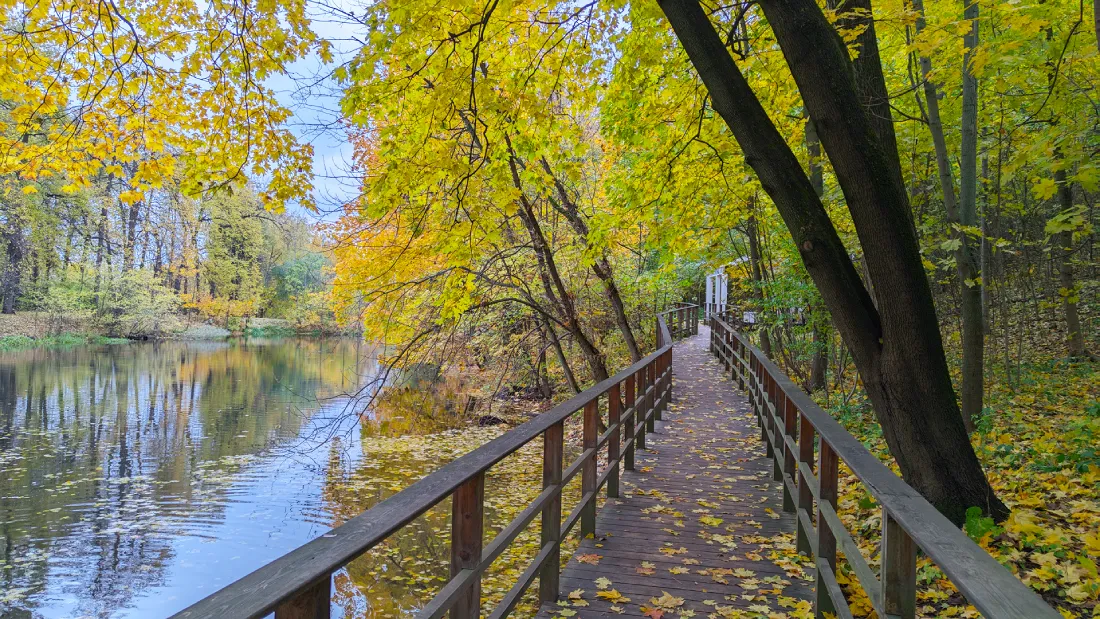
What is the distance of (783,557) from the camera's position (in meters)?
4.59

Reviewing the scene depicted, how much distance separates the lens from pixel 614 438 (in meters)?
5.73

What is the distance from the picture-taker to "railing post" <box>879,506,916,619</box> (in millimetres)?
2105

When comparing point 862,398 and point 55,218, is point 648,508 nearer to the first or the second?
point 862,398

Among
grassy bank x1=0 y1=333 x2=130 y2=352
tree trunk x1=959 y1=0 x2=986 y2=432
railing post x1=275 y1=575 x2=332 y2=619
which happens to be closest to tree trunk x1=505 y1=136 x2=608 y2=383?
tree trunk x1=959 y1=0 x2=986 y2=432

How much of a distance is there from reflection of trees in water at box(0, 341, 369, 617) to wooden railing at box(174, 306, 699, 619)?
204 inches

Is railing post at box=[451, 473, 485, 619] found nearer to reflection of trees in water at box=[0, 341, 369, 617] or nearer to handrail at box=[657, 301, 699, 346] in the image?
reflection of trees in water at box=[0, 341, 369, 617]

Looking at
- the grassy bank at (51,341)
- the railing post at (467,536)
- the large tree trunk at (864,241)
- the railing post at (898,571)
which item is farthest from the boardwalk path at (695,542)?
the grassy bank at (51,341)

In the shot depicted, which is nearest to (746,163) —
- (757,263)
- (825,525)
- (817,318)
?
(825,525)

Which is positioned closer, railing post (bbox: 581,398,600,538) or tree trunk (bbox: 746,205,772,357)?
railing post (bbox: 581,398,600,538)

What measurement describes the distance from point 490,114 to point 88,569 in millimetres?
7629

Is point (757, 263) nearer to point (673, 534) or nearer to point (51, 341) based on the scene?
point (673, 534)

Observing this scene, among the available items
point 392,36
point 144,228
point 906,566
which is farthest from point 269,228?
point 906,566

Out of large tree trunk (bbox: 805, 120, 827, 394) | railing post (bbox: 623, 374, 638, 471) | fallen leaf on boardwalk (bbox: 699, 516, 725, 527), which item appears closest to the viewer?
fallen leaf on boardwalk (bbox: 699, 516, 725, 527)

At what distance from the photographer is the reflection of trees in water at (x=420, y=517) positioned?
7.21 m
